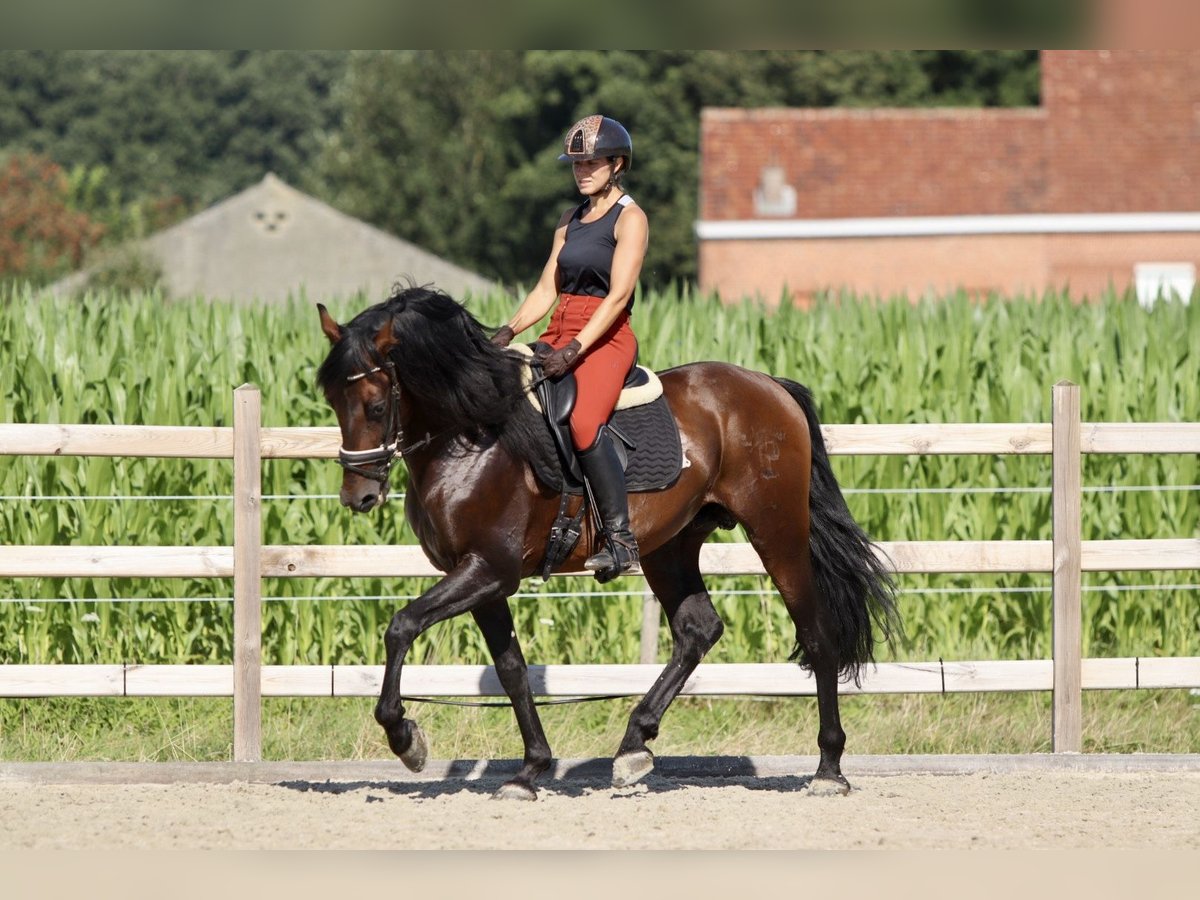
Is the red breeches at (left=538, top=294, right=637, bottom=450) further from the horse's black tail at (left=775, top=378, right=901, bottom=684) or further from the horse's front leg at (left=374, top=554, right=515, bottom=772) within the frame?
the horse's black tail at (left=775, top=378, right=901, bottom=684)

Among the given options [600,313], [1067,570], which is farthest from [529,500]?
[1067,570]

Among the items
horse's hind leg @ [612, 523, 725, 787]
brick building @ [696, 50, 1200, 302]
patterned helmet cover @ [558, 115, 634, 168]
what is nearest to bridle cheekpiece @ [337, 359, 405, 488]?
patterned helmet cover @ [558, 115, 634, 168]

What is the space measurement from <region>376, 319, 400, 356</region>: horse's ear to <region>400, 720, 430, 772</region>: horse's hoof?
1.33 metres

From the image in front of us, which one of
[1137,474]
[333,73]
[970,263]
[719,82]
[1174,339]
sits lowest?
[1137,474]

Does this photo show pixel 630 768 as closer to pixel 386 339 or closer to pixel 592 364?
pixel 592 364

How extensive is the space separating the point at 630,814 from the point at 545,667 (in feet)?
4.69

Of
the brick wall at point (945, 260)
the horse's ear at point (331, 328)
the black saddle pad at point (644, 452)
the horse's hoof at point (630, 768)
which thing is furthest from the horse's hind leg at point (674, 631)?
the brick wall at point (945, 260)

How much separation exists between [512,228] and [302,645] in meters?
40.0

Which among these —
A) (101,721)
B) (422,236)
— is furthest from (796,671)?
(422,236)

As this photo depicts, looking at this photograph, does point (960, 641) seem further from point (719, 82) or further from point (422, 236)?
point (422, 236)

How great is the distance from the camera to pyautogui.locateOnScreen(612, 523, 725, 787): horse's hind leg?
5969 mm

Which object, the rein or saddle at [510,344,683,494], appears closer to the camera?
the rein

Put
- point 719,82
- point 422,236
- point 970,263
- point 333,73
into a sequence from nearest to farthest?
point 970,263, point 719,82, point 422,236, point 333,73

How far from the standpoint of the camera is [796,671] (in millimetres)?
6891
